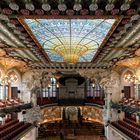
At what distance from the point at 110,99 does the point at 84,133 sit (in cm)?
566

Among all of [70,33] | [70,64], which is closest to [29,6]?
[70,33]

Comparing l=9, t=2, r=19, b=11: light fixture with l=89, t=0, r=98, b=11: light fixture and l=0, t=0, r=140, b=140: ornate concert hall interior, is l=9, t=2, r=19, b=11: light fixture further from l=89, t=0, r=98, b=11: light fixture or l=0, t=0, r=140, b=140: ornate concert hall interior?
l=89, t=0, r=98, b=11: light fixture

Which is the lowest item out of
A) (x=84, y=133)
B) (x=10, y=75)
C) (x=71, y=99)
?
(x=84, y=133)

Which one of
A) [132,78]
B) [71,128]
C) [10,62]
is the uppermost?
[10,62]

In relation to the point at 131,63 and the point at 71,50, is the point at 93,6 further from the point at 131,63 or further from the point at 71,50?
the point at 131,63

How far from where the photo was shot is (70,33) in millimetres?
12086

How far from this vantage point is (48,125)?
1258 inches

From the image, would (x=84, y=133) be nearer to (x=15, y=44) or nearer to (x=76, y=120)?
(x=76, y=120)

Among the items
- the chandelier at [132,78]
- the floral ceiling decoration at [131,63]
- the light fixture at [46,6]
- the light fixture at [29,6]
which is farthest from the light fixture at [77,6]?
the chandelier at [132,78]

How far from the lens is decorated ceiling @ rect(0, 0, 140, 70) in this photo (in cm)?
823

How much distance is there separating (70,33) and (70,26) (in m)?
1.23

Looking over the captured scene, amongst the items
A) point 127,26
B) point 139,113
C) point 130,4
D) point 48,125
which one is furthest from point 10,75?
point 130,4

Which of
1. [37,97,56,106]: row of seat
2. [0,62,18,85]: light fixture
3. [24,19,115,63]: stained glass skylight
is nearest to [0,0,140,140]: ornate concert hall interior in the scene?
[24,19,115,63]: stained glass skylight

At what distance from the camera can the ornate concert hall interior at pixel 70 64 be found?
8875 millimetres
